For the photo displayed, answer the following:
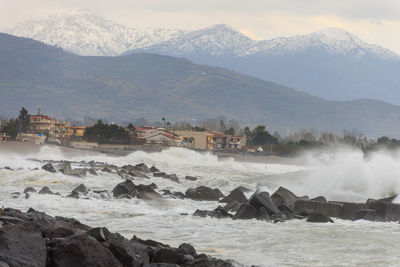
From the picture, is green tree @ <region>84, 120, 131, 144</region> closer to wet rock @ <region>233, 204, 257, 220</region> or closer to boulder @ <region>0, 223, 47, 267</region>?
wet rock @ <region>233, 204, 257, 220</region>

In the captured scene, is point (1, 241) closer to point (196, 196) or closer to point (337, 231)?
point (337, 231)

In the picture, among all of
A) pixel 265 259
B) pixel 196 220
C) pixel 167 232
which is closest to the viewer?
pixel 265 259

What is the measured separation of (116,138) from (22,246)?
13009 cm

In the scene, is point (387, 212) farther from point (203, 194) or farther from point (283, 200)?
point (203, 194)

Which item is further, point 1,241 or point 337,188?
point 337,188

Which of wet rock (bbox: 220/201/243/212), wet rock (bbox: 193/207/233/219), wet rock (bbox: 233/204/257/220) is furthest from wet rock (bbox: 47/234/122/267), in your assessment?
wet rock (bbox: 220/201/243/212)

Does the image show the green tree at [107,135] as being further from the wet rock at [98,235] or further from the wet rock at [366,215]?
the wet rock at [98,235]

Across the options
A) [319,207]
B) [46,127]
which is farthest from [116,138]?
[319,207]

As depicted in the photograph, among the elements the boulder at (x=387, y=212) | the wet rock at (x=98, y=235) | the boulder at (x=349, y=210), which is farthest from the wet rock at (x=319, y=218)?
the wet rock at (x=98, y=235)

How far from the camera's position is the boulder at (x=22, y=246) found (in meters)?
11.6

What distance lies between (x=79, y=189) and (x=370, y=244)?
17.2 metres

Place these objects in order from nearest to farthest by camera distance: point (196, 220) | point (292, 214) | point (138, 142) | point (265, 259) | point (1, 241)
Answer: point (1, 241) < point (265, 259) < point (196, 220) < point (292, 214) < point (138, 142)

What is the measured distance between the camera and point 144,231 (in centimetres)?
2083

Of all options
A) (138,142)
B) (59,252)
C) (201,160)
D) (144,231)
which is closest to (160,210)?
(144,231)
